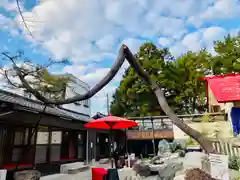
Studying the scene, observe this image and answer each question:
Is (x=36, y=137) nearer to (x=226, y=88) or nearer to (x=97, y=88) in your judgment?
(x=97, y=88)

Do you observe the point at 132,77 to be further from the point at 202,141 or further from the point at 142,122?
the point at 202,141

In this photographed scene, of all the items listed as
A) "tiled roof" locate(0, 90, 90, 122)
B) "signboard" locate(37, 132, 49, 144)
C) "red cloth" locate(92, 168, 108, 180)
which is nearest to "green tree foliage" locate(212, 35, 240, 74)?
"tiled roof" locate(0, 90, 90, 122)

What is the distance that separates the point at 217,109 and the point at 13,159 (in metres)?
13.2

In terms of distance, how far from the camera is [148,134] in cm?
1596

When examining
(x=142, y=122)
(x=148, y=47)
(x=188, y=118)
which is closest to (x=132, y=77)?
(x=148, y=47)

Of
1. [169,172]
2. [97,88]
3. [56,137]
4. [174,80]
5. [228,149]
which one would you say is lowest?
[169,172]

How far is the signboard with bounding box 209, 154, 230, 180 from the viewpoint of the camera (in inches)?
105

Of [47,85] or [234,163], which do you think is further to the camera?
[47,85]

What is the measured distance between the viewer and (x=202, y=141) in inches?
118

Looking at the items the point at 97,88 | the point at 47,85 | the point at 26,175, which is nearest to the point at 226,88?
the point at 97,88

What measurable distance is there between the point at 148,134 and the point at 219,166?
13.5 m

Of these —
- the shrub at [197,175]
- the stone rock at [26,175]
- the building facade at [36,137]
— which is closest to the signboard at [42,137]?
the building facade at [36,137]

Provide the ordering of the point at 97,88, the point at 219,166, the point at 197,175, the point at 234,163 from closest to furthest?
the point at 219,166, the point at 97,88, the point at 197,175, the point at 234,163

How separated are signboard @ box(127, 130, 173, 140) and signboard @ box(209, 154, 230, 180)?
12805mm
